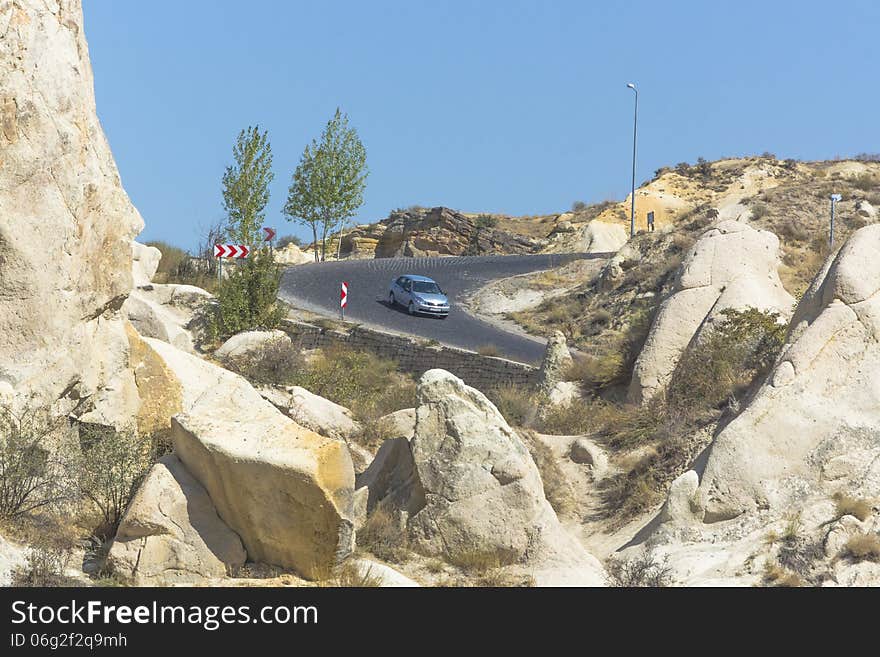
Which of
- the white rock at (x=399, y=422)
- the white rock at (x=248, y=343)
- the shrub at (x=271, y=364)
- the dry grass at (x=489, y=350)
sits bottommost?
the dry grass at (x=489, y=350)

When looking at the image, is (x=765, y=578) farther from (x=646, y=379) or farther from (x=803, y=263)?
(x=803, y=263)

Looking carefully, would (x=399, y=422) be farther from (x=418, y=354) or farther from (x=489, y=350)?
(x=489, y=350)

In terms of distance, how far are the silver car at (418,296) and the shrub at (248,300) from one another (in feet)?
29.3

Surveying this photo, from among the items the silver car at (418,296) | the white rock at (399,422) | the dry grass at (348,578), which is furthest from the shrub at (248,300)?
the dry grass at (348,578)

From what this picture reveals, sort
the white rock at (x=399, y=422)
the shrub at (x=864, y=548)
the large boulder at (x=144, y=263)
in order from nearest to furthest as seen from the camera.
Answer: the shrub at (x=864, y=548), the white rock at (x=399, y=422), the large boulder at (x=144, y=263)

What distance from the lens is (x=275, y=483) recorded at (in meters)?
11.2

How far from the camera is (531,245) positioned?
222 ft

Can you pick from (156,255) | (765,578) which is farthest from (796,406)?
(156,255)

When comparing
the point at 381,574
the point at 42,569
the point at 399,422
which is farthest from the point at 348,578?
the point at 399,422

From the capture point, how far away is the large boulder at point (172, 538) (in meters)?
11.4

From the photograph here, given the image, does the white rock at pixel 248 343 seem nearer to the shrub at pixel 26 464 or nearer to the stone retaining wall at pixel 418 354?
the stone retaining wall at pixel 418 354

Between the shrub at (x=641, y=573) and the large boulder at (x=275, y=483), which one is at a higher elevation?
the large boulder at (x=275, y=483)

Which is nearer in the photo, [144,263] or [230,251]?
[144,263]

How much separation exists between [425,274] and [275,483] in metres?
38.4
